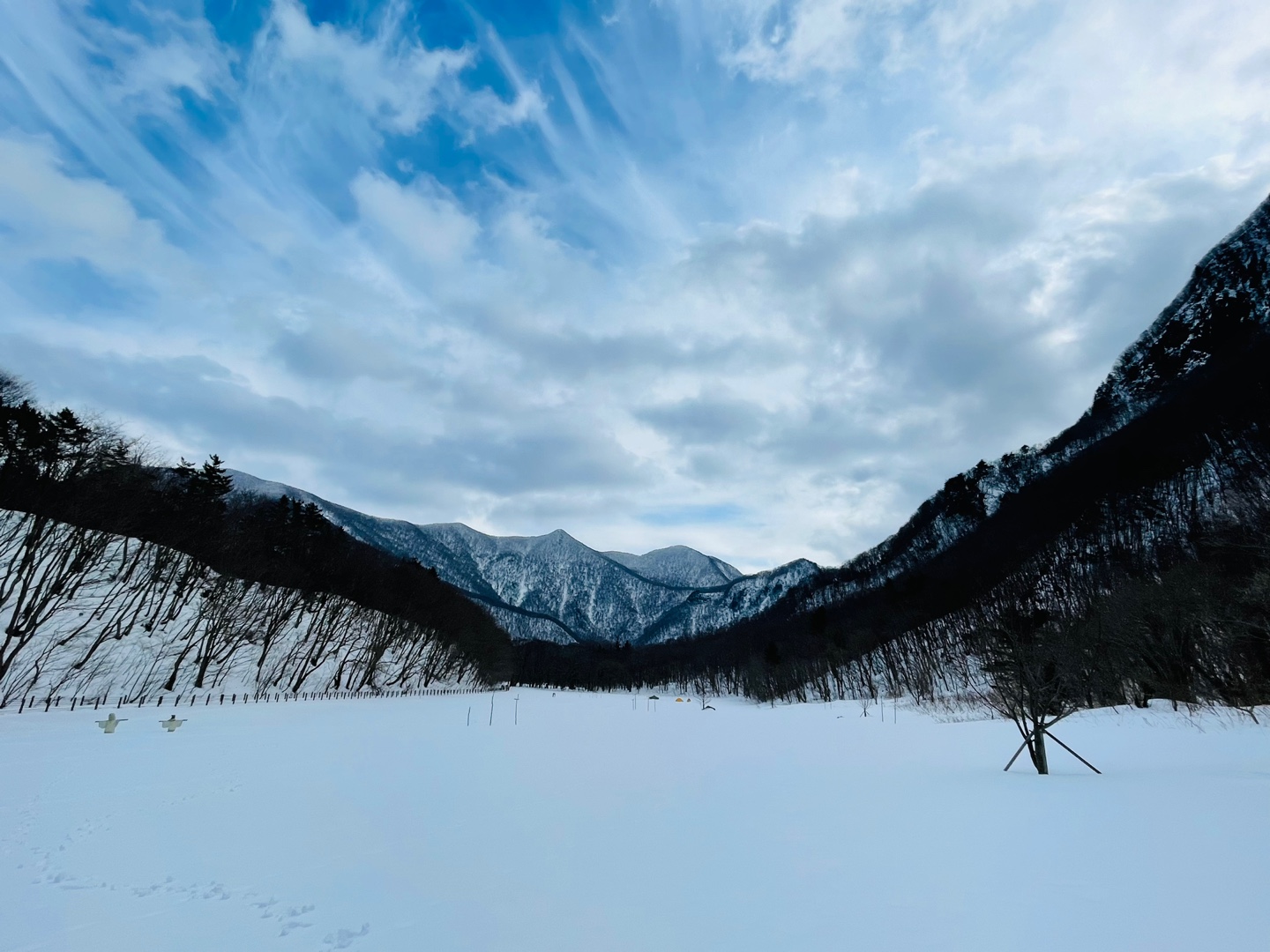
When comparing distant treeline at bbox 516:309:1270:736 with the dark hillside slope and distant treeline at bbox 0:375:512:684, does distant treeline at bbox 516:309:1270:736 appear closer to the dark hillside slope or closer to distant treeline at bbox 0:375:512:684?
the dark hillside slope

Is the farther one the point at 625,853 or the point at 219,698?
the point at 219,698

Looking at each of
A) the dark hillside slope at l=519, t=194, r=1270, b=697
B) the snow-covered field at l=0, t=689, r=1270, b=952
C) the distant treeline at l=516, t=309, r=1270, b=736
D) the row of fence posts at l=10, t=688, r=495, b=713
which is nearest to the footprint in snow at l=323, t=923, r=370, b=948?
the snow-covered field at l=0, t=689, r=1270, b=952

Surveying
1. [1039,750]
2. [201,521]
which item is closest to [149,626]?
[201,521]

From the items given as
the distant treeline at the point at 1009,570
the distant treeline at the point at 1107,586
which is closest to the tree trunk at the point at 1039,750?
the distant treeline at the point at 1009,570

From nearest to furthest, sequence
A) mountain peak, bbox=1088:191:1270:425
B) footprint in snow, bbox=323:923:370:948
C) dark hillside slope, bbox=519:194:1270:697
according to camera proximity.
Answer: footprint in snow, bbox=323:923:370:948 → dark hillside slope, bbox=519:194:1270:697 → mountain peak, bbox=1088:191:1270:425

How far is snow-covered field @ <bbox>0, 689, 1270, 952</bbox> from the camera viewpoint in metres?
6.10

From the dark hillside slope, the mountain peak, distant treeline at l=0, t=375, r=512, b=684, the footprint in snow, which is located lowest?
the footprint in snow

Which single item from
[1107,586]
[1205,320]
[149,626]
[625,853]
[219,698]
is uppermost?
[1205,320]

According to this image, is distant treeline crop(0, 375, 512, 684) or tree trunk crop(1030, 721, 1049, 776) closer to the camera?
tree trunk crop(1030, 721, 1049, 776)

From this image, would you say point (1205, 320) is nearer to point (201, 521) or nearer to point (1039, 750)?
point (1039, 750)

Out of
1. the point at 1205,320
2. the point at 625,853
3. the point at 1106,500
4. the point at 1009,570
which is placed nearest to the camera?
the point at 625,853

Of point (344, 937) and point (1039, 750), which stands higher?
point (1039, 750)

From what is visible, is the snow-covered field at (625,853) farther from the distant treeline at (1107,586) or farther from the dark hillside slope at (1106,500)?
the dark hillside slope at (1106,500)

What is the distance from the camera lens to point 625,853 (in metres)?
9.16
